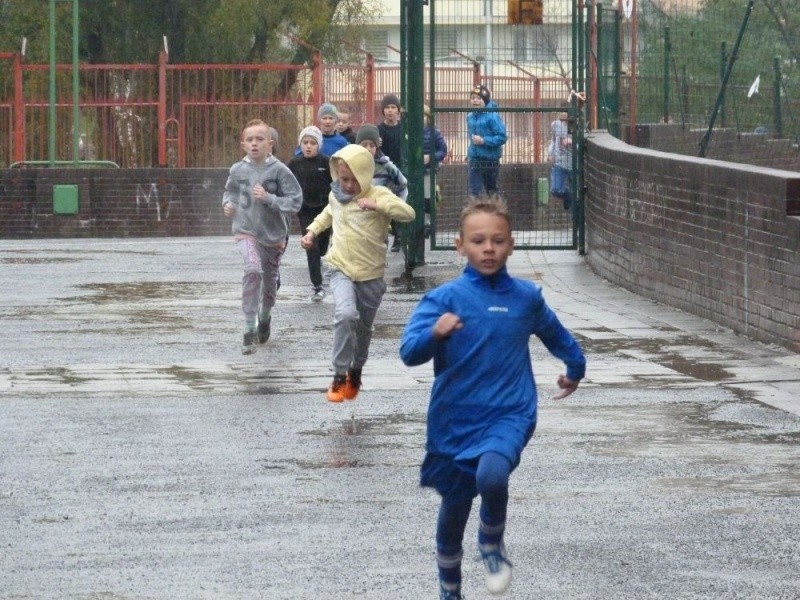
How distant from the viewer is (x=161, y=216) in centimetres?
2898

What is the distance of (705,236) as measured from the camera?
46.4 ft

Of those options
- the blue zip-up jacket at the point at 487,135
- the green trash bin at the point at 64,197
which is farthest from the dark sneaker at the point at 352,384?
the green trash bin at the point at 64,197

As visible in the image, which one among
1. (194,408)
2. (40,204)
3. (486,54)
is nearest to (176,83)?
(40,204)

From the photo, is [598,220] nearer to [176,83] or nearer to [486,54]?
[486,54]

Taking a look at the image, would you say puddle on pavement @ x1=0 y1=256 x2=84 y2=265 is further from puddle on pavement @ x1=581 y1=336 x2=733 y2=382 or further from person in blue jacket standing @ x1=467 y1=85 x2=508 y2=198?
puddle on pavement @ x1=581 y1=336 x2=733 y2=382

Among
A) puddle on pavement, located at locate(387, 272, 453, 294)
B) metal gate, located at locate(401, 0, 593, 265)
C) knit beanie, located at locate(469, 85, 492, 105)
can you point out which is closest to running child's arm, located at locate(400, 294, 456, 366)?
puddle on pavement, located at locate(387, 272, 453, 294)

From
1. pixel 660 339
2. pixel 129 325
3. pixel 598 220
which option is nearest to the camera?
pixel 660 339

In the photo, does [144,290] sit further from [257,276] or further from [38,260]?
[257,276]

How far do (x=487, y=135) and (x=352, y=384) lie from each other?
906 centimetres

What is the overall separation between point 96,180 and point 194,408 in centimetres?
1898

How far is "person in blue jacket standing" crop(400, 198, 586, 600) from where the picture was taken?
5895 mm

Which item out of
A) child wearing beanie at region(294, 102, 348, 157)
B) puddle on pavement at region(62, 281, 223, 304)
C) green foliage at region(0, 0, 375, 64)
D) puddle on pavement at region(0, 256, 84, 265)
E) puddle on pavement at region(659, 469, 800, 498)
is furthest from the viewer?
green foliage at region(0, 0, 375, 64)

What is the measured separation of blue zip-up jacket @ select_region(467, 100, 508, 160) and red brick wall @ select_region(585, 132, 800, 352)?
4.03 ft

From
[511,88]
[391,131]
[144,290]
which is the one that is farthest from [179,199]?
[144,290]
